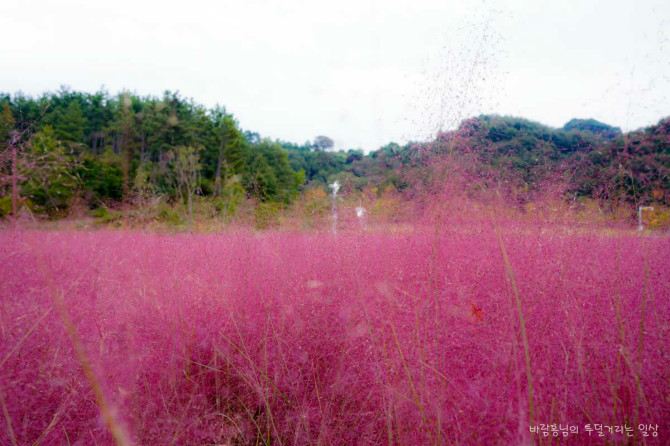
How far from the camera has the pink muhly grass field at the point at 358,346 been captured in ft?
4.08

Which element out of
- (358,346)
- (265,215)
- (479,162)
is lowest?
(358,346)

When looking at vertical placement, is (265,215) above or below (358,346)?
above

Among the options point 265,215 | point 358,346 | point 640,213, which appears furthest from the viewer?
point 265,215

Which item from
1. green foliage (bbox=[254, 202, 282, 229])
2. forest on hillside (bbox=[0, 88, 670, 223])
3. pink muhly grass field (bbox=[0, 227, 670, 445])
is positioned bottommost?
pink muhly grass field (bbox=[0, 227, 670, 445])

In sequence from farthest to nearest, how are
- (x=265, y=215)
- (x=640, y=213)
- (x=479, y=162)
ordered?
(x=265, y=215), (x=479, y=162), (x=640, y=213)

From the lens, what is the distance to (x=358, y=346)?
1.79 metres

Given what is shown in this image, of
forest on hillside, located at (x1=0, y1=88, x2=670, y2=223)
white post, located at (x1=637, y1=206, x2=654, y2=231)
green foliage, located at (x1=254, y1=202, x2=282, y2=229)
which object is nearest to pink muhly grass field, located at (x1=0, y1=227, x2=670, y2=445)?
white post, located at (x1=637, y1=206, x2=654, y2=231)

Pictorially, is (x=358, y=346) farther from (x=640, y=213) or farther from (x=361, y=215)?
(x=640, y=213)

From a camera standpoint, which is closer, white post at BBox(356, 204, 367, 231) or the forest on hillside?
the forest on hillside

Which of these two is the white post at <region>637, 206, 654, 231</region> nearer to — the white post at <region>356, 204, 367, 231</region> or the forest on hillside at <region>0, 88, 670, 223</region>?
the forest on hillside at <region>0, 88, 670, 223</region>

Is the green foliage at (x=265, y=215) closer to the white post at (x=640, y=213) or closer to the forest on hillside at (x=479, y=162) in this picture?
the forest on hillside at (x=479, y=162)

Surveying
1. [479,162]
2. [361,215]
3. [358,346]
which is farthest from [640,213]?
[358,346]

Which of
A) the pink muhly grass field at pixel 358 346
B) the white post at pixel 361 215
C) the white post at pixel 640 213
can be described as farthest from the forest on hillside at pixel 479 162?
the pink muhly grass field at pixel 358 346

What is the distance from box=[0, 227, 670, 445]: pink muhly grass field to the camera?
1.24 meters
